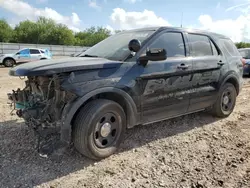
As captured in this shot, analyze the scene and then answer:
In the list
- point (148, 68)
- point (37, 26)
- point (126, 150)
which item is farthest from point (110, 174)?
point (37, 26)

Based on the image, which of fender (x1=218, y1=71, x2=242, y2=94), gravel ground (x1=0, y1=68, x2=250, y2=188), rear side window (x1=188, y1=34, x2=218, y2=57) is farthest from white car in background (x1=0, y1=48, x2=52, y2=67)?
fender (x1=218, y1=71, x2=242, y2=94)

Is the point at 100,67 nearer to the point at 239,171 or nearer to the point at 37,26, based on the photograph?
the point at 239,171

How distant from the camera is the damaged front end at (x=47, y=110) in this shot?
2.94 meters

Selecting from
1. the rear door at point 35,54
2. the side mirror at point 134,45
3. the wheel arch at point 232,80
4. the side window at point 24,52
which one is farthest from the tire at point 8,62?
the side mirror at point 134,45

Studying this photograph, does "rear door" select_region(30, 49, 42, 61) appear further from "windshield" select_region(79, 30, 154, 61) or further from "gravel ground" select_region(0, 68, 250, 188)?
"windshield" select_region(79, 30, 154, 61)

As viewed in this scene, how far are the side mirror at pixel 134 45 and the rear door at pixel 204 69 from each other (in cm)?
131

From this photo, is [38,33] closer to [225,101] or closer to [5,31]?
[5,31]

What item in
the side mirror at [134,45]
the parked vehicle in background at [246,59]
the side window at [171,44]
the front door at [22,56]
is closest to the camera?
the side mirror at [134,45]

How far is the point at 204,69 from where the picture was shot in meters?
4.35

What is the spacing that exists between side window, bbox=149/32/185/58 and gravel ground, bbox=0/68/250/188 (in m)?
1.40

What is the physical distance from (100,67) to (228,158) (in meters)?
2.18

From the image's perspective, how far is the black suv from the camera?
2939mm

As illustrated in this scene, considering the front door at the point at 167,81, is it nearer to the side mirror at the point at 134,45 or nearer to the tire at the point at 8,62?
the side mirror at the point at 134,45

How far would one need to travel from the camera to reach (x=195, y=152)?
11.5ft
